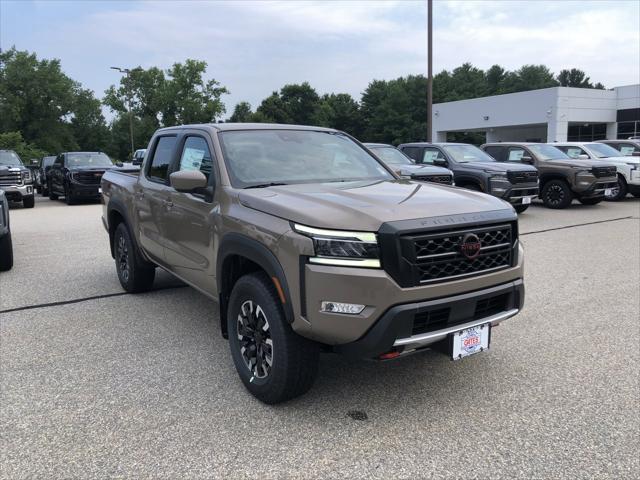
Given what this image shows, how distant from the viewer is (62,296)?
6121mm

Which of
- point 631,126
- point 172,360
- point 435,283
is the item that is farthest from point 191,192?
point 631,126

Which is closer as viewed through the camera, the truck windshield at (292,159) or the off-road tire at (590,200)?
the truck windshield at (292,159)

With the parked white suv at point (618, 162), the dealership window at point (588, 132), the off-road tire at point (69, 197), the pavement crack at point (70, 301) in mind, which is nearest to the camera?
the pavement crack at point (70, 301)

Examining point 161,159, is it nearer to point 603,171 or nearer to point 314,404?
point 314,404

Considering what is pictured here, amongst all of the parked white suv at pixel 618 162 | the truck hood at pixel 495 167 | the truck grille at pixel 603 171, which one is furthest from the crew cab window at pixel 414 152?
the parked white suv at pixel 618 162

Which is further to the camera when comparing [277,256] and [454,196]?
[454,196]

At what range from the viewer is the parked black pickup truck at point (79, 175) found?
723 inches

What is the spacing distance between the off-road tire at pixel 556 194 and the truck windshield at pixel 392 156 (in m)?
4.28

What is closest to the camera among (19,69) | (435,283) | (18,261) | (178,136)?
(435,283)

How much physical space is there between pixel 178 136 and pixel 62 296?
2588mm

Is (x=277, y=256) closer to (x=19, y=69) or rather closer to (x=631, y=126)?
(x=631, y=126)

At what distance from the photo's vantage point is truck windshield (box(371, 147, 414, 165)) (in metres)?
13.0

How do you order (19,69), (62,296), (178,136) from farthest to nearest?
(19,69), (62,296), (178,136)

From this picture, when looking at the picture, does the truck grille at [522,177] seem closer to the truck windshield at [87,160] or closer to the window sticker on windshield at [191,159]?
the window sticker on windshield at [191,159]
